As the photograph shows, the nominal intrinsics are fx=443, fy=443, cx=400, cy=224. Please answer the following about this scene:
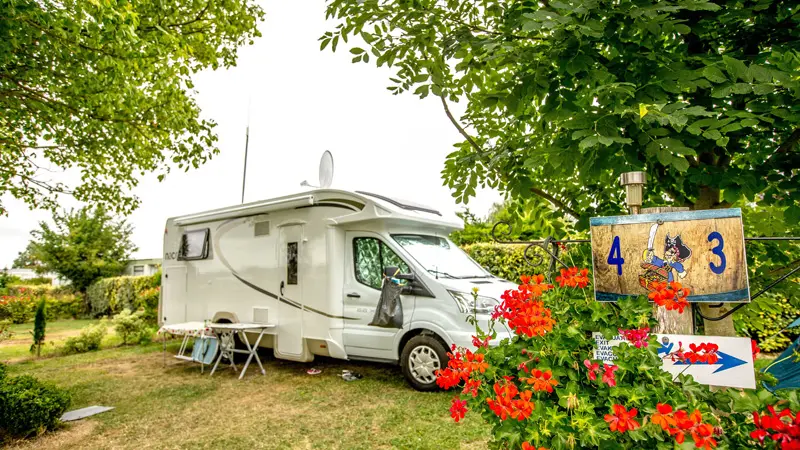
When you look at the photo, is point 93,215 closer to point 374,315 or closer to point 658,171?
point 374,315

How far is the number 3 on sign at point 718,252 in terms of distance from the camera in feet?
5.23

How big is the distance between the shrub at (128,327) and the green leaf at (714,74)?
11.6m

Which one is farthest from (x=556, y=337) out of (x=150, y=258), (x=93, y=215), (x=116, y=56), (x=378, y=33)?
(x=150, y=258)

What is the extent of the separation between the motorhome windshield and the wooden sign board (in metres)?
4.15

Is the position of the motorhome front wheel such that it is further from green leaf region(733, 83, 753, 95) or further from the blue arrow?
green leaf region(733, 83, 753, 95)

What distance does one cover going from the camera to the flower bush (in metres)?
1.31

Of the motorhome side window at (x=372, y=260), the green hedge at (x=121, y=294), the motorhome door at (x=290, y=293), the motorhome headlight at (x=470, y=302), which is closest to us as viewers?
the motorhome headlight at (x=470, y=302)

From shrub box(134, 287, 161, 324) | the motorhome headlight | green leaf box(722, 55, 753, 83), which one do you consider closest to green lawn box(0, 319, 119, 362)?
shrub box(134, 287, 161, 324)

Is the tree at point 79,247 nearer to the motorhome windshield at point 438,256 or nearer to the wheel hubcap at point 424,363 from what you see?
the motorhome windshield at point 438,256

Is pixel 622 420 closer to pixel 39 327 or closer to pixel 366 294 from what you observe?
pixel 366 294

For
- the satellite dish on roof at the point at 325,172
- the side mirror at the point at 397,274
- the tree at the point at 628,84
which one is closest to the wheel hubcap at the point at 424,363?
the side mirror at the point at 397,274

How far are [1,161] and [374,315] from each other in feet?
21.2

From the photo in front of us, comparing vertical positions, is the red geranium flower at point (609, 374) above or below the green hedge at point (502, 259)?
below

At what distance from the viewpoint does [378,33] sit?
7.73 feet
